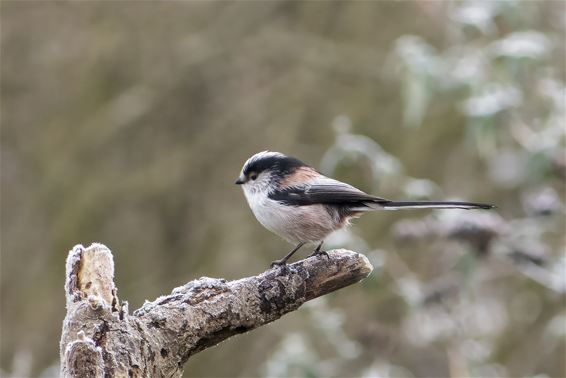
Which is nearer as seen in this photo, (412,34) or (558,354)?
(558,354)

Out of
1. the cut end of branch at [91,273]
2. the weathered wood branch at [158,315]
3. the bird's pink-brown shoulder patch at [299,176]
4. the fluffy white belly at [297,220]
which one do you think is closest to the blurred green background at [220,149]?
the bird's pink-brown shoulder patch at [299,176]

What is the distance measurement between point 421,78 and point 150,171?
284 cm

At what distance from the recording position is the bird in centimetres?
362

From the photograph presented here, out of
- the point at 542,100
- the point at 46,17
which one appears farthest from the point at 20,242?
the point at 542,100

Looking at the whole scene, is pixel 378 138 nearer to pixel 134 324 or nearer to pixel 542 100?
pixel 542 100

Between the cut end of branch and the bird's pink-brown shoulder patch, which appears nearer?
the cut end of branch

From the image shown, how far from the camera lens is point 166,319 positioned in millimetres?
2748

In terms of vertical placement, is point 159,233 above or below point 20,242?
below

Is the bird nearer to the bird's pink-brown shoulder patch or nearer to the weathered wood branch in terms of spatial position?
the bird's pink-brown shoulder patch

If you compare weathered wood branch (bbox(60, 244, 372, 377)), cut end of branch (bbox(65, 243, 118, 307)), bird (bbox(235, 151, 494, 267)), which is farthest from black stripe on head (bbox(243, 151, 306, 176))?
cut end of branch (bbox(65, 243, 118, 307))

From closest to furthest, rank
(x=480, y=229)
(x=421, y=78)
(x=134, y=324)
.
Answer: (x=134, y=324) < (x=480, y=229) < (x=421, y=78)

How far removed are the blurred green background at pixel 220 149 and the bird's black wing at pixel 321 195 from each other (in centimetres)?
192

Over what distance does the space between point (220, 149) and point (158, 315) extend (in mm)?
3727

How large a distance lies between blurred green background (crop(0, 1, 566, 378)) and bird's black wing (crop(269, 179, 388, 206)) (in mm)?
1921
